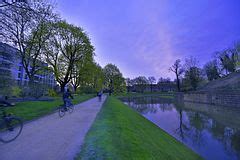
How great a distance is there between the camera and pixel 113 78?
59562mm

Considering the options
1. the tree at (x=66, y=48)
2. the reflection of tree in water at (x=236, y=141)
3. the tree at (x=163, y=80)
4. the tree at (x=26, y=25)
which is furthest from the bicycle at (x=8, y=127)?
the tree at (x=163, y=80)

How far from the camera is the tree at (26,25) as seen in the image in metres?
11.7

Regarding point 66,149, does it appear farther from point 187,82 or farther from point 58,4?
point 187,82

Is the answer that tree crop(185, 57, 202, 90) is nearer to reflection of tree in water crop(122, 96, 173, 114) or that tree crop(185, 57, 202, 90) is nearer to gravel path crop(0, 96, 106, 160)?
reflection of tree in water crop(122, 96, 173, 114)

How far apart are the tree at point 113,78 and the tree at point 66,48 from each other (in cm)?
2969

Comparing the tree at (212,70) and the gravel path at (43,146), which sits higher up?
the tree at (212,70)

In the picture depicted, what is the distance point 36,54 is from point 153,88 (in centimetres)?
10135

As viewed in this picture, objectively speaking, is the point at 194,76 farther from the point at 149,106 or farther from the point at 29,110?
the point at 29,110

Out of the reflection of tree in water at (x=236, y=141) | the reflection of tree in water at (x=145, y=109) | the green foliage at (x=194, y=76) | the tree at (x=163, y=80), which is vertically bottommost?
the reflection of tree in water at (x=236, y=141)

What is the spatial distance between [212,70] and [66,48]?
51966 mm

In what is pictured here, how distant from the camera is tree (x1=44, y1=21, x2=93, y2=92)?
90.1ft

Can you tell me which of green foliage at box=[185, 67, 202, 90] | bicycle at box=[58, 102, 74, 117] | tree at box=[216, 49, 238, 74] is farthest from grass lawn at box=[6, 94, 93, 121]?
tree at box=[216, 49, 238, 74]

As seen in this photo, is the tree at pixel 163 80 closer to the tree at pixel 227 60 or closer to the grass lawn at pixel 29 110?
the tree at pixel 227 60

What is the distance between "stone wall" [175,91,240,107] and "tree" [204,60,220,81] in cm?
1982
